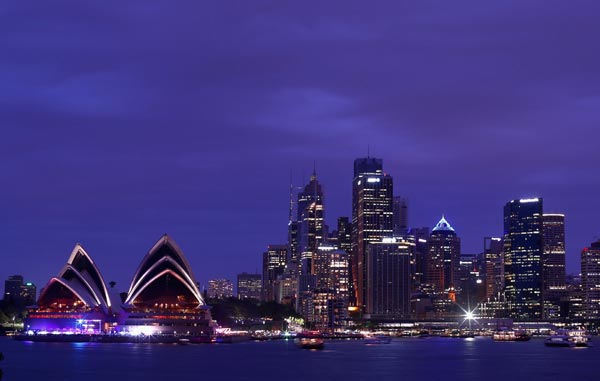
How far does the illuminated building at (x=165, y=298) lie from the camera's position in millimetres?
180250

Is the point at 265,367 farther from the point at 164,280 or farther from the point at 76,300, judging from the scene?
the point at 76,300

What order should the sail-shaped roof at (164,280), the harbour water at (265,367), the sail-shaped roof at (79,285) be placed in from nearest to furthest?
the harbour water at (265,367) < the sail-shaped roof at (164,280) < the sail-shaped roof at (79,285)

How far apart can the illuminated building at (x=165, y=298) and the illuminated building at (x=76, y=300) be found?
5326mm

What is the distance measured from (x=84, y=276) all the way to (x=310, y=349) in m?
45.6

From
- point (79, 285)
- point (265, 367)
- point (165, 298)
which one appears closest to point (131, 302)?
point (165, 298)

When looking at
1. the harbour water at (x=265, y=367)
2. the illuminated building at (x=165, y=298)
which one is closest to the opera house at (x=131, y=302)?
the illuminated building at (x=165, y=298)

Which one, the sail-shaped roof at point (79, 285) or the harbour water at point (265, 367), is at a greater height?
the sail-shaped roof at point (79, 285)

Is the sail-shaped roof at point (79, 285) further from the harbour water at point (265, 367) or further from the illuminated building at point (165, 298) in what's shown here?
the harbour water at point (265, 367)

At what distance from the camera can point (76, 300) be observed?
188m

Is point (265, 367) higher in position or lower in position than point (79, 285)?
lower

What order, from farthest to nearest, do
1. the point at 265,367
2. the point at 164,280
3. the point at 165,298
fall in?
the point at 165,298 → the point at 164,280 → the point at 265,367

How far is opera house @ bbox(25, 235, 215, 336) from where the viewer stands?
597ft

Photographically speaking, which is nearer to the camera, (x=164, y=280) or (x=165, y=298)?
(x=164, y=280)

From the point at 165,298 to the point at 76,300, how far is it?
56.5ft
